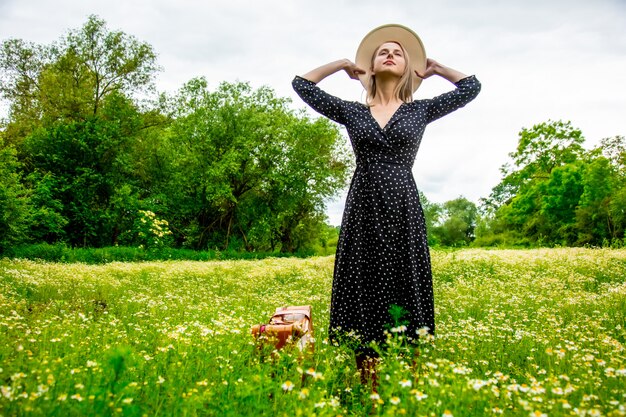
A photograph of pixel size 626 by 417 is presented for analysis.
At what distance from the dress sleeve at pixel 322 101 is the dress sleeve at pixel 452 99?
0.80 m

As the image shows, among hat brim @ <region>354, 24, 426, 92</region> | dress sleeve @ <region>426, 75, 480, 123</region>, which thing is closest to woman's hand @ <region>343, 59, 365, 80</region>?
hat brim @ <region>354, 24, 426, 92</region>

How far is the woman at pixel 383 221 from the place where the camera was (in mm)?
3674

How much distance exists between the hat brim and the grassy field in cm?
254

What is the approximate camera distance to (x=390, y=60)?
4.07m

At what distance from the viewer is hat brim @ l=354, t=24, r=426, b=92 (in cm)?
416

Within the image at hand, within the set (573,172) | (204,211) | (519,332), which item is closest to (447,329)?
(519,332)

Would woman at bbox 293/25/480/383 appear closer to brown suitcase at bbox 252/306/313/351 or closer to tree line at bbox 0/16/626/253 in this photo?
brown suitcase at bbox 252/306/313/351

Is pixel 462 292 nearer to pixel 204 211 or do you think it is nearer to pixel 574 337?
pixel 574 337

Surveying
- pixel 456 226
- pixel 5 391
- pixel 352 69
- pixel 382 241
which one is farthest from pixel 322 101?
pixel 456 226

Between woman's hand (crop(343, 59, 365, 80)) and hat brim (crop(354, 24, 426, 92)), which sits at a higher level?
hat brim (crop(354, 24, 426, 92))

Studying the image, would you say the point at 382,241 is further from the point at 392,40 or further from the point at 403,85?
the point at 392,40

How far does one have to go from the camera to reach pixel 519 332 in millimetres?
4387

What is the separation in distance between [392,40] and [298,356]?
2.99m

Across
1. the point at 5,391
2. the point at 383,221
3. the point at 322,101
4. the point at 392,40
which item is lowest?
the point at 5,391
